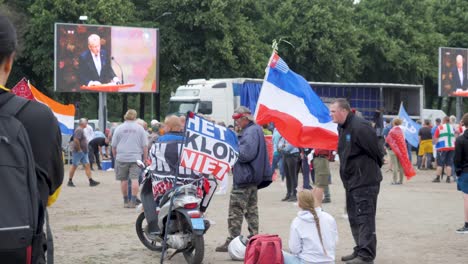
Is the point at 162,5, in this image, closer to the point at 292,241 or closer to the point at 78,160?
the point at 78,160

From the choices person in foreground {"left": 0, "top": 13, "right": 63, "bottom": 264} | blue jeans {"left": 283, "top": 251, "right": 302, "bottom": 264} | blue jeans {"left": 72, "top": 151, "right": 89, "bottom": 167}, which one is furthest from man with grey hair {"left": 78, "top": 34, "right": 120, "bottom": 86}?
person in foreground {"left": 0, "top": 13, "right": 63, "bottom": 264}

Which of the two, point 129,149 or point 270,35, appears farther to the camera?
point 270,35

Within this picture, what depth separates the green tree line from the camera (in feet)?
152

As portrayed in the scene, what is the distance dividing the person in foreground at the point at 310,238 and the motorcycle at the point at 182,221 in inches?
53.7

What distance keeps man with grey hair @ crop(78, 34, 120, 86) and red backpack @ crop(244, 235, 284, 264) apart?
95.6ft

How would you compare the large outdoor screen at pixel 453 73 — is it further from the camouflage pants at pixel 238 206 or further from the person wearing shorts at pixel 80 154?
the camouflage pants at pixel 238 206

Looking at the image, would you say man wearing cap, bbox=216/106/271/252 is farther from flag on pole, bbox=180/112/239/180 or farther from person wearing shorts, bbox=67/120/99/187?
person wearing shorts, bbox=67/120/99/187

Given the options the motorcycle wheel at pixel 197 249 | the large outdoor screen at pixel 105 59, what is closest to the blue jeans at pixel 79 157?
the motorcycle wheel at pixel 197 249

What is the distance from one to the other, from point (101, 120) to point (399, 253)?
28044 millimetres

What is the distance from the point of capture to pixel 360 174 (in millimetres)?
10039

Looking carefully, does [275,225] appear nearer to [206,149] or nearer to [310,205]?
[206,149]

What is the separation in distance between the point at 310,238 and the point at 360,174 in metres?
1.63

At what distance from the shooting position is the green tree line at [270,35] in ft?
152

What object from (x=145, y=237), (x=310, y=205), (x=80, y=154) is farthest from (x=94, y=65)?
(x=310, y=205)
